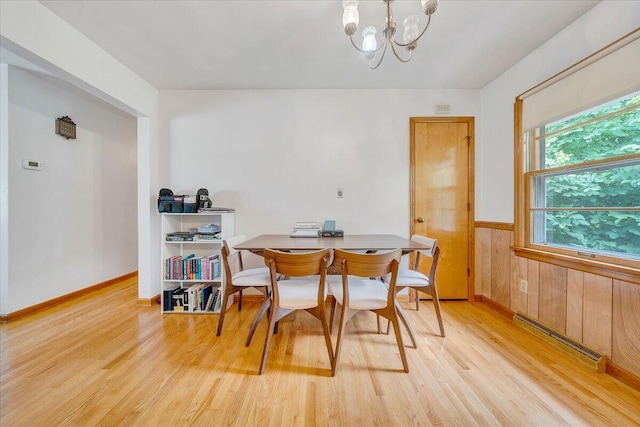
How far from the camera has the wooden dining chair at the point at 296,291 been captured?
1685 mm

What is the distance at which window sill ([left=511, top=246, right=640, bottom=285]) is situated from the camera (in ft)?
5.25

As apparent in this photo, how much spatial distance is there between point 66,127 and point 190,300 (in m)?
2.69

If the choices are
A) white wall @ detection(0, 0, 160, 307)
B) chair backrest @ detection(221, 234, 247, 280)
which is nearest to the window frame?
chair backrest @ detection(221, 234, 247, 280)

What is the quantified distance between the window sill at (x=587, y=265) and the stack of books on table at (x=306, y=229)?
2.09 meters

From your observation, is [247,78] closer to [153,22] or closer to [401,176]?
[153,22]

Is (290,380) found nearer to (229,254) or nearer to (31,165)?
(229,254)

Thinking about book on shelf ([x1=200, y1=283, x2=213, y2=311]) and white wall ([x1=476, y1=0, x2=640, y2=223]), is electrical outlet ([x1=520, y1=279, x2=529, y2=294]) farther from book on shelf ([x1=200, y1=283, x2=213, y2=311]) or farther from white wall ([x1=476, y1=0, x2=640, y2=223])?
book on shelf ([x1=200, y1=283, x2=213, y2=311])

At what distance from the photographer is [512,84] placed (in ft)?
8.69

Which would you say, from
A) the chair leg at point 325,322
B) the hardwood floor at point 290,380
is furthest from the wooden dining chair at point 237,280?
the chair leg at point 325,322

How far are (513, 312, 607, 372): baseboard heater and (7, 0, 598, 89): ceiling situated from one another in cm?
257

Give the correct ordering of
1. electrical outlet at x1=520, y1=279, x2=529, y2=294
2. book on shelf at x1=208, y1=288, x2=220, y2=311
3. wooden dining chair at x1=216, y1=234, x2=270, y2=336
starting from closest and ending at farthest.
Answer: wooden dining chair at x1=216, y1=234, x2=270, y2=336, electrical outlet at x1=520, y1=279, x2=529, y2=294, book on shelf at x1=208, y1=288, x2=220, y2=311

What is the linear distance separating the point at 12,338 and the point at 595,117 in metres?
5.17

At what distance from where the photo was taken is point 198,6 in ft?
6.04

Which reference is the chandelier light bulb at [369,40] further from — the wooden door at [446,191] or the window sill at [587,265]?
the window sill at [587,265]
